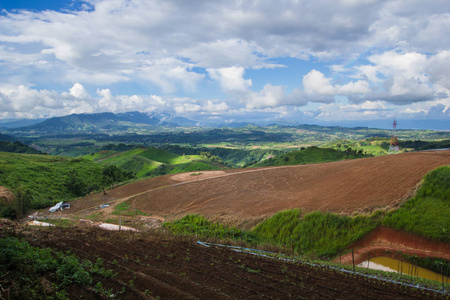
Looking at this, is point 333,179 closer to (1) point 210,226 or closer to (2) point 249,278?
(1) point 210,226

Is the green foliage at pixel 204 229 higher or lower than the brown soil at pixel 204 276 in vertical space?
lower

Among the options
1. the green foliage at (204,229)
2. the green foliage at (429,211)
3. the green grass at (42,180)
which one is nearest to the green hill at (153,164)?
the green grass at (42,180)

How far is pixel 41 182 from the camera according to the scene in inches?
1992

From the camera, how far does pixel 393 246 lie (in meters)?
19.7

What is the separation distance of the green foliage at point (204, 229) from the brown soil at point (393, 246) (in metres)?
8.37

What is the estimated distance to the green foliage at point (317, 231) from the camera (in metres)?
20.6

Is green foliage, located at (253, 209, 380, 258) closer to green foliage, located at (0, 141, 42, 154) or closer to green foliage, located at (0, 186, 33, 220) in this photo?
green foliage, located at (0, 186, 33, 220)

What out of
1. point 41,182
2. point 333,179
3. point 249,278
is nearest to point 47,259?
point 249,278

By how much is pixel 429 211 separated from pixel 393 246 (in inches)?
167

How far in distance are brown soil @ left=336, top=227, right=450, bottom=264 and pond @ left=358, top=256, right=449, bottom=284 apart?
14.4 inches

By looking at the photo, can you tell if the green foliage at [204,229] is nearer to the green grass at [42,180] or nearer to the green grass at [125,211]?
the green grass at [125,211]

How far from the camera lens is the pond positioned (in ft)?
55.8

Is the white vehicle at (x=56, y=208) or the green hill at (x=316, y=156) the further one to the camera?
the green hill at (x=316, y=156)

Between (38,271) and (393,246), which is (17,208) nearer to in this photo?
(38,271)
